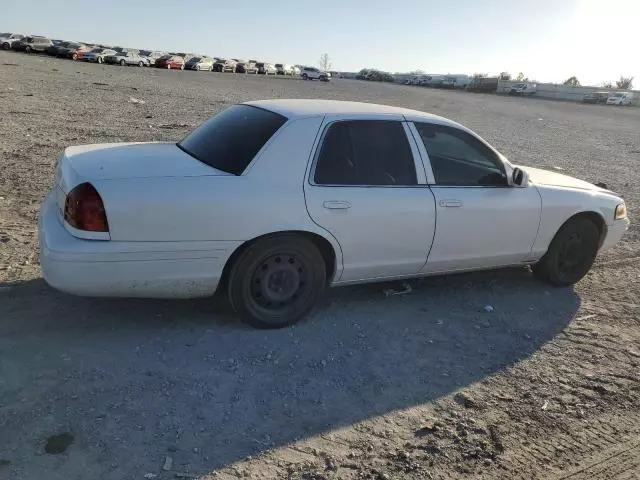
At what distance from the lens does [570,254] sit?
561 centimetres

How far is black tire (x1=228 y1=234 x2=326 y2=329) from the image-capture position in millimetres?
4020

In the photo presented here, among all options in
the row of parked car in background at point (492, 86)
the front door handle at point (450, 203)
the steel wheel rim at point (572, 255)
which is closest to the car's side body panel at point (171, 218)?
the front door handle at point (450, 203)

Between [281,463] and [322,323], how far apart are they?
5.38 ft

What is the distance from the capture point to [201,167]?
404 centimetres

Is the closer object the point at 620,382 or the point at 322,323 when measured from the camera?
the point at 620,382

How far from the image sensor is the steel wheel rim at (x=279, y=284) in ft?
13.5

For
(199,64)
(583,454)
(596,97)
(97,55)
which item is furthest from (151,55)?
(583,454)

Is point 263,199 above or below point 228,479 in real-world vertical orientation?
above

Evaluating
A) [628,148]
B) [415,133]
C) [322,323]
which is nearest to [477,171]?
[415,133]

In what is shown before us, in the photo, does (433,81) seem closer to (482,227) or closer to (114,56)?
(114,56)

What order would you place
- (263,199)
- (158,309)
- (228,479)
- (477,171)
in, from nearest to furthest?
(228,479), (263,199), (158,309), (477,171)

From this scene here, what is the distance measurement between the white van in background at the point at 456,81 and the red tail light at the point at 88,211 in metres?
78.9

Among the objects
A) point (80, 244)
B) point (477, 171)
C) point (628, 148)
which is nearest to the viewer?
point (80, 244)

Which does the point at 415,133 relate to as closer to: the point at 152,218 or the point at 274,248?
the point at 274,248
